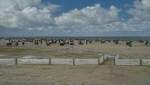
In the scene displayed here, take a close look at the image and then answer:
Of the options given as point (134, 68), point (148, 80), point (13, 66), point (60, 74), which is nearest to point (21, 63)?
point (13, 66)

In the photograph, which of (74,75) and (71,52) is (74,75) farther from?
(71,52)

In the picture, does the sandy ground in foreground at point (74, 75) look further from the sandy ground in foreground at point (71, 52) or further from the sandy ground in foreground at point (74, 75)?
the sandy ground in foreground at point (71, 52)

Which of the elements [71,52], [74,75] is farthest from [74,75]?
[71,52]

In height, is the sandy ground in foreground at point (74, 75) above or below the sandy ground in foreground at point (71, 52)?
below

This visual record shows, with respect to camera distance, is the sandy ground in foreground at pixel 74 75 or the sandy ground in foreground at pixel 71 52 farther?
the sandy ground in foreground at pixel 71 52

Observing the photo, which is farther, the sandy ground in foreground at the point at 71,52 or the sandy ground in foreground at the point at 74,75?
the sandy ground in foreground at the point at 71,52

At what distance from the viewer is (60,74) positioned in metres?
20.0

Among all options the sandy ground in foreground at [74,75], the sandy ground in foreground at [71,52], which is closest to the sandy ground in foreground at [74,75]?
the sandy ground in foreground at [74,75]

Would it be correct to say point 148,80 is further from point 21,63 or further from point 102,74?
point 21,63

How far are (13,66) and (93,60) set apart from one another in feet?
23.3

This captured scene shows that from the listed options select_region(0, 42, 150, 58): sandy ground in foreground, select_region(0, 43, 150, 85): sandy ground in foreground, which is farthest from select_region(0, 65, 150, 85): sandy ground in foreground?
select_region(0, 42, 150, 58): sandy ground in foreground

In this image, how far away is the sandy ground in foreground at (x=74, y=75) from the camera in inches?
665

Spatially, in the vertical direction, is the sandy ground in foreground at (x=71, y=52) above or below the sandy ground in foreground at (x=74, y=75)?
above

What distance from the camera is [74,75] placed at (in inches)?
773
